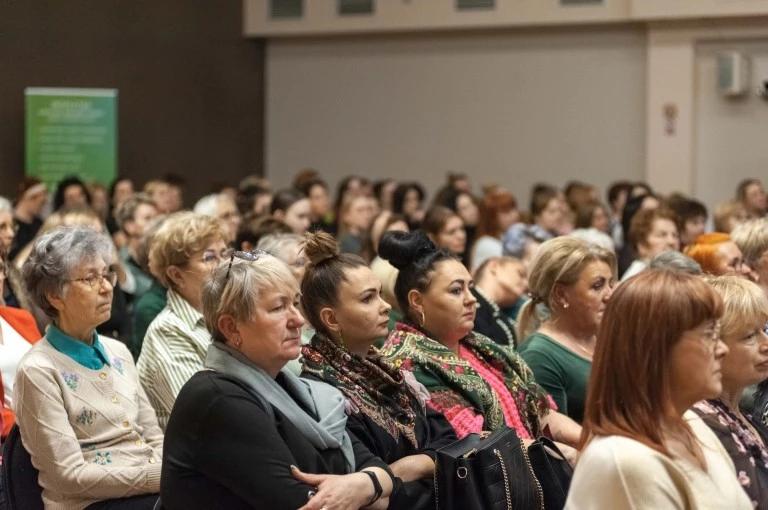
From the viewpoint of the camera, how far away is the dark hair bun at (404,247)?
13.0 ft

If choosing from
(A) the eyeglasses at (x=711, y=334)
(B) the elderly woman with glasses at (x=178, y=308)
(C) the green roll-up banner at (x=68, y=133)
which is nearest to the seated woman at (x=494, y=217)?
(C) the green roll-up banner at (x=68, y=133)

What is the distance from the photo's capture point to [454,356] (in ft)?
12.4

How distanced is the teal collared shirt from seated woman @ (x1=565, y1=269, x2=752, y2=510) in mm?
1751

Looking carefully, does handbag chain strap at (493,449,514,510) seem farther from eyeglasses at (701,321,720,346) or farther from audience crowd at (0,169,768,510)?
eyeglasses at (701,321,720,346)

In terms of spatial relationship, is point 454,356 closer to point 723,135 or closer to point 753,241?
point 753,241

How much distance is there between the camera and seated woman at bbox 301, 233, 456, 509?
10.6 feet

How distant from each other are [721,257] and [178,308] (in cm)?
239

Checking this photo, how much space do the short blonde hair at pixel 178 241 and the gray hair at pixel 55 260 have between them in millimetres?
668

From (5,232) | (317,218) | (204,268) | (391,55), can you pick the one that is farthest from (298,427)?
(391,55)

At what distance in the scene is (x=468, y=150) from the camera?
44.3ft

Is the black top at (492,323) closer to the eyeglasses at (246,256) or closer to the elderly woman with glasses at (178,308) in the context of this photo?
the elderly woman with glasses at (178,308)

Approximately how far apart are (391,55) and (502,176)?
1.97 m

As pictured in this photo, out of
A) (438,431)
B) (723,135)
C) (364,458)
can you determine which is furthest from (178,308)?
(723,135)

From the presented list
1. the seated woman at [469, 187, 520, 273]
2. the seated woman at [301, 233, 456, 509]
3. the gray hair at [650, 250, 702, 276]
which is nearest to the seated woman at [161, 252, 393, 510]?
the seated woman at [301, 233, 456, 509]
